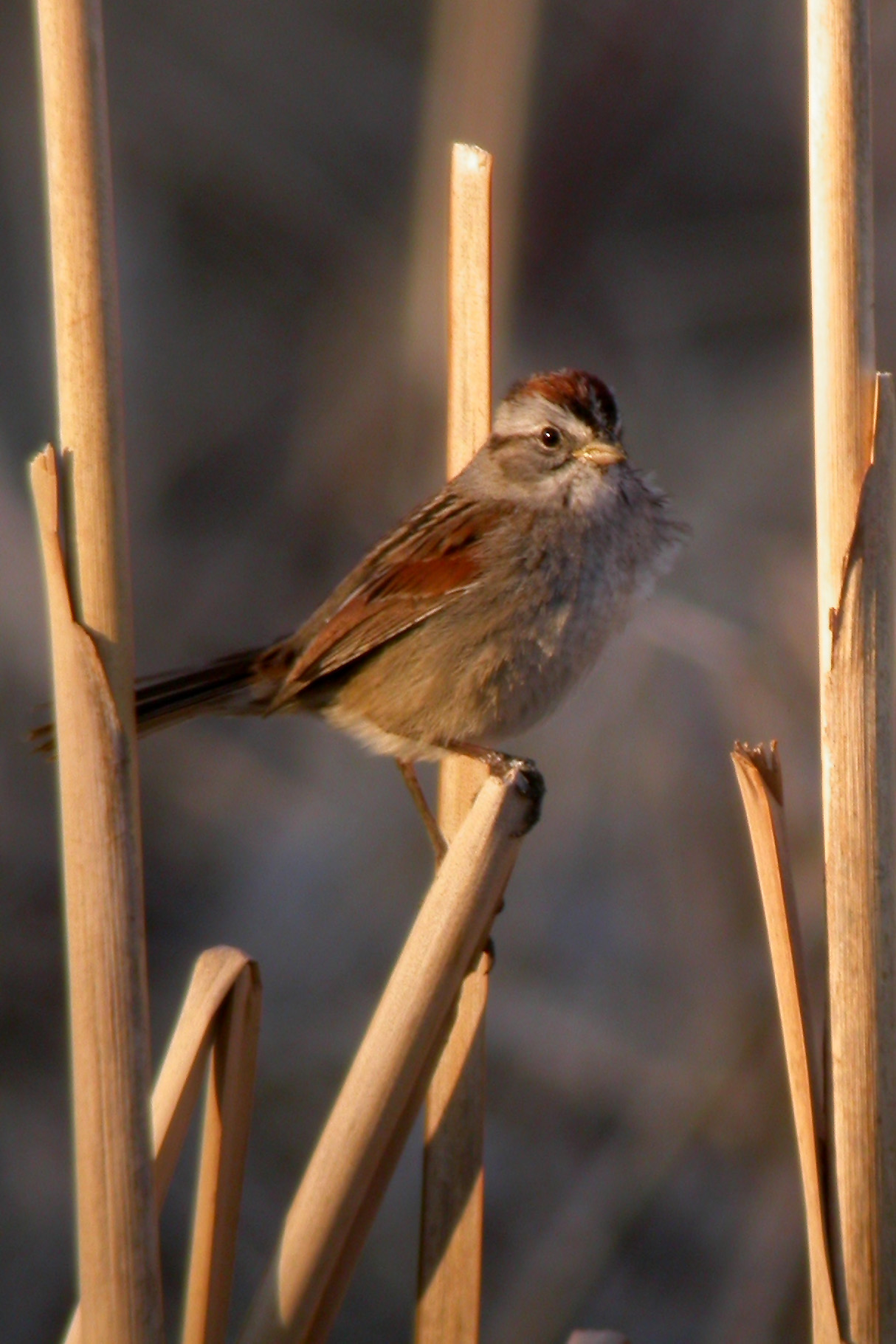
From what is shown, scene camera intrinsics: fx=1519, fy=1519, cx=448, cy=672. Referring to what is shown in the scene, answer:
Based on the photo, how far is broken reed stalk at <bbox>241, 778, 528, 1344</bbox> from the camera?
135 centimetres

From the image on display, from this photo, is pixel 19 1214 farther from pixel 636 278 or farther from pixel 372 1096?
pixel 636 278

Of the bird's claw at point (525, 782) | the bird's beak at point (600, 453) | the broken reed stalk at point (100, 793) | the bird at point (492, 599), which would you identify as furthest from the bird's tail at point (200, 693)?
the broken reed stalk at point (100, 793)

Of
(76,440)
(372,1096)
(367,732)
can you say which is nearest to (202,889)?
(367,732)

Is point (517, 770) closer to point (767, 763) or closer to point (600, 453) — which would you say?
point (767, 763)

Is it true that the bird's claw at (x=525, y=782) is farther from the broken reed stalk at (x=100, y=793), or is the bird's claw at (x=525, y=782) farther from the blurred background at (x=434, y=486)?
the blurred background at (x=434, y=486)

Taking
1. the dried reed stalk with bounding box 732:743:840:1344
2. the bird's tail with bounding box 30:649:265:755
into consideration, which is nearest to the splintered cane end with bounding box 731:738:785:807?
the dried reed stalk with bounding box 732:743:840:1344

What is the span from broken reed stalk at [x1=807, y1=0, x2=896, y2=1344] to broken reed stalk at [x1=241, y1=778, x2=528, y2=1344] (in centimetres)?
34

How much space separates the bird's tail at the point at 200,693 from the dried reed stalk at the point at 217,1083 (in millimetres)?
790

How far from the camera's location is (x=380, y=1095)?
1.38 metres

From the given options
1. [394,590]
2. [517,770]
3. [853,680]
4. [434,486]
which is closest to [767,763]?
[853,680]

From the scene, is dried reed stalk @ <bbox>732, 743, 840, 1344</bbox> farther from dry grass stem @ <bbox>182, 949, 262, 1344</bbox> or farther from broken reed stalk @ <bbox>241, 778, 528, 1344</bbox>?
dry grass stem @ <bbox>182, 949, 262, 1344</bbox>

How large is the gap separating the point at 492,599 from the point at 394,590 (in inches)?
7.4

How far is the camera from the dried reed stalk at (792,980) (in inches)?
57.8

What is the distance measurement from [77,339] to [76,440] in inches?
3.2
